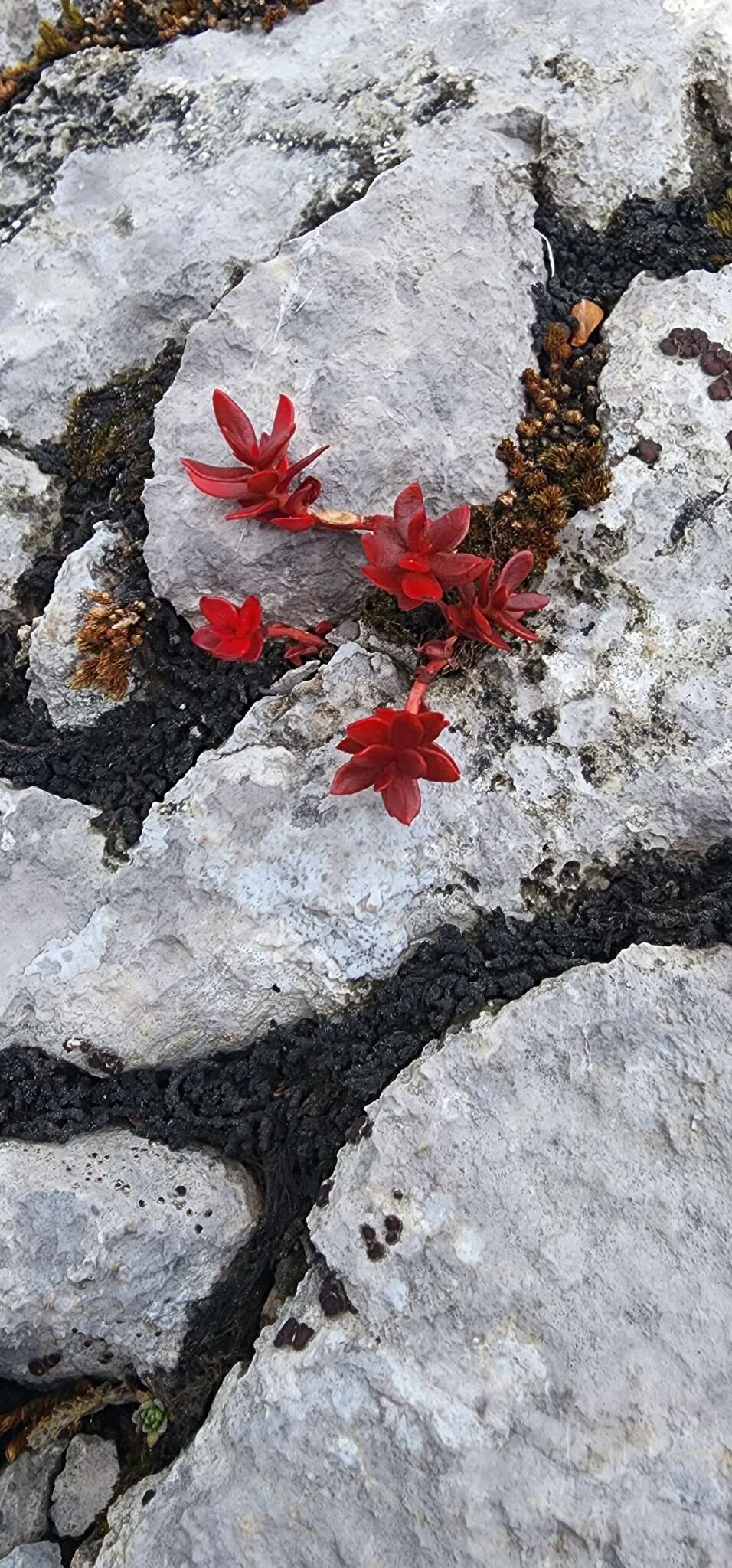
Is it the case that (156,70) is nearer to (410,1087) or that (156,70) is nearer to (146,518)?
(146,518)

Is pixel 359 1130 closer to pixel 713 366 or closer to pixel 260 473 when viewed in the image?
pixel 260 473

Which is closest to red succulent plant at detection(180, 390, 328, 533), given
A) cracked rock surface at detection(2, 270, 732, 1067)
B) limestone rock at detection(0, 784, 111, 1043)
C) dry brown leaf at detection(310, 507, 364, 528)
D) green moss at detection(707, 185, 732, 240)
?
dry brown leaf at detection(310, 507, 364, 528)

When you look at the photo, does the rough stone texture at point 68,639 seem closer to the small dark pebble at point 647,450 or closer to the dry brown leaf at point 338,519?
the dry brown leaf at point 338,519

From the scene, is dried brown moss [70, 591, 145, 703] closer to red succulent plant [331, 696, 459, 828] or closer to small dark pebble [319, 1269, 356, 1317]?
red succulent plant [331, 696, 459, 828]

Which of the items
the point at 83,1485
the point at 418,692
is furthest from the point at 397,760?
the point at 83,1485

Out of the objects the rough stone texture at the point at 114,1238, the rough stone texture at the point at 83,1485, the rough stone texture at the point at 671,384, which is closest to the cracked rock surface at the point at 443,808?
the rough stone texture at the point at 671,384

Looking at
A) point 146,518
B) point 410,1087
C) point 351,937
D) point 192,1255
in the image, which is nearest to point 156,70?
point 146,518
